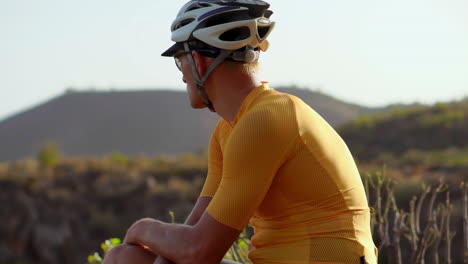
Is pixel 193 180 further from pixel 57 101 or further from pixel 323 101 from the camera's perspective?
pixel 57 101

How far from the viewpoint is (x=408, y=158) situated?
35.7 meters

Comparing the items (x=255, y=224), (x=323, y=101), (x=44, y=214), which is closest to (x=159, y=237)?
(x=255, y=224)

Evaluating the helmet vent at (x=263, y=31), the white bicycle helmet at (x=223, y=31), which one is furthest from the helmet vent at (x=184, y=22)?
the helmet vent at (x=263, y=31)

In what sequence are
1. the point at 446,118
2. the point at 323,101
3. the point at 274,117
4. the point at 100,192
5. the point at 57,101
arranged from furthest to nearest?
the point at 57,101 → the point at 323,101 → the point at 446,118 → the point at 100,192 → the point at 274,117

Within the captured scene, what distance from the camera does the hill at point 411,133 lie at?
40188 mm

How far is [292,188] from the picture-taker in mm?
3348

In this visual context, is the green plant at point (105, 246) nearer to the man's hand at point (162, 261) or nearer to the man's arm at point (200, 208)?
the man's arm at point (200, 208)

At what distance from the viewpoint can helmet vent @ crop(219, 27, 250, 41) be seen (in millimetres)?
3619

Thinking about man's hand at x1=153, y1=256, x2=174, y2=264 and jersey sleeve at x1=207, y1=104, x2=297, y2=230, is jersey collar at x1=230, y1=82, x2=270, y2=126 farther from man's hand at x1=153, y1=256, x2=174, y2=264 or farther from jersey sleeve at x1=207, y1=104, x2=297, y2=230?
man's hand at x1=153, y1=256, x2=174, y2=264

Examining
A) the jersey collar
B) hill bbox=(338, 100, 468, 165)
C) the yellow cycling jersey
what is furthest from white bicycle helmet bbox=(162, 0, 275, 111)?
hill bbox=(338, 100, 468, 165)

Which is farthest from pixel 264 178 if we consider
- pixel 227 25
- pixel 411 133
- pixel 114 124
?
pixel 114 124

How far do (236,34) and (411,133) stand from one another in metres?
41.2

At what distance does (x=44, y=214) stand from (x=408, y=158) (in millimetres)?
15124

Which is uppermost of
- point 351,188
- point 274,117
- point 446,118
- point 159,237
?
point 274,117
